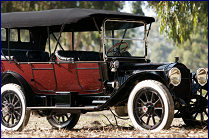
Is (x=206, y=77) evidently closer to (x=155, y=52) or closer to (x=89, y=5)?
(x=89, y=5)

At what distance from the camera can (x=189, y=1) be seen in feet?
55.8

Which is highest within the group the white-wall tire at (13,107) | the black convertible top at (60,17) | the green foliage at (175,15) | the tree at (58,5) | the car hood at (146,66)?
the tree at (58,5)

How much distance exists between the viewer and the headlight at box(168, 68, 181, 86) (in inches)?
305

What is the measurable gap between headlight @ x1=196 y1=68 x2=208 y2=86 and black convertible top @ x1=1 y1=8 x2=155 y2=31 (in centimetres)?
145

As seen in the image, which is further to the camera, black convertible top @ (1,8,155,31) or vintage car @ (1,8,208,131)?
black convertible top @ (1,8,155,31)

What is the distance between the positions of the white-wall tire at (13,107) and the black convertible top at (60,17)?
122cm

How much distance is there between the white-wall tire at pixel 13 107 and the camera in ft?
29.6

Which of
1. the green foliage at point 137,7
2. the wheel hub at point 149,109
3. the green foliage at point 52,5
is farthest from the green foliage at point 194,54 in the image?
the wheel hub at point 149,109

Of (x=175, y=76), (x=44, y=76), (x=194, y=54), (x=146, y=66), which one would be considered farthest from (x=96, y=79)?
(x=194, y=54)

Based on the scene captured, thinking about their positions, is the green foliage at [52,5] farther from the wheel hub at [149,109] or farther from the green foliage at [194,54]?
the green foliage at [194,54]

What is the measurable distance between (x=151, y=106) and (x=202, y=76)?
1374 mm

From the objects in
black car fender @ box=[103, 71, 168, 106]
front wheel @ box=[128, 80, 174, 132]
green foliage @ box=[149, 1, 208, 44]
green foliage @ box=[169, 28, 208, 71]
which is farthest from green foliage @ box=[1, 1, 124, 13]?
green foliage @ box=[169, 28, 208, 71]

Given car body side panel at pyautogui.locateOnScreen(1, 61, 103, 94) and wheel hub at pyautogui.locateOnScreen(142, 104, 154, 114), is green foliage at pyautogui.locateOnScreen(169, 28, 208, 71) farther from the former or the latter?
wheel hub at pyautogui.locateOnScreen(142, 104, 154, 114)

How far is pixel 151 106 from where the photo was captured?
7766 mm
